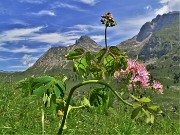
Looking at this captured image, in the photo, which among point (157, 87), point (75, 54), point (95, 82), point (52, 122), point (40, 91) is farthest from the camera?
point (52, 122)

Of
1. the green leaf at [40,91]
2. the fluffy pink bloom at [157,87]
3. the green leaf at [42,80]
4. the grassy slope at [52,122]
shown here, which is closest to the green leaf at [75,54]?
the green leaf at [42,80]

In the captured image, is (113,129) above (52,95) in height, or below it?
below

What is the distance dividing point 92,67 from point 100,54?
187 mm

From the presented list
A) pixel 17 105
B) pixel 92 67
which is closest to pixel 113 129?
pixel 17 105

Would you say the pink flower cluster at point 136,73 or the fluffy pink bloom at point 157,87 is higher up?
the pink flower cluster at point 136,73

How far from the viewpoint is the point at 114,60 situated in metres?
3.00

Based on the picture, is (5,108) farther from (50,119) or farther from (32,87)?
(32,87)

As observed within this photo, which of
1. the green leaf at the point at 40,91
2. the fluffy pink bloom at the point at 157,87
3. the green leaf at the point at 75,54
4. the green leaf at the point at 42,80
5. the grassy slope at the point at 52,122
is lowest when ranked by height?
the grassy slope at the point at 52,122

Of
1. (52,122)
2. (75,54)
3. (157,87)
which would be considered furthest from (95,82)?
(52,122)

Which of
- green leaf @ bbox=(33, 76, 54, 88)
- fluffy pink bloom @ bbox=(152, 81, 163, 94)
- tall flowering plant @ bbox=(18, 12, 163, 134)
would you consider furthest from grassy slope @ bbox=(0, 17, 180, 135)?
green leaf @ bbox=(33, 76, 54, 88)

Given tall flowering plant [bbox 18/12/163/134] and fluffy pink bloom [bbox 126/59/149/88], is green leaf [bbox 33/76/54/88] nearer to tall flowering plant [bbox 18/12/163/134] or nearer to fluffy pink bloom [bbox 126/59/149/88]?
tall flowering plant [bbox 18/12/163/134]

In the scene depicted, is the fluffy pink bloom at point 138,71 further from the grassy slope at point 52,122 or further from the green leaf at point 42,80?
the green leaf at point 42,80

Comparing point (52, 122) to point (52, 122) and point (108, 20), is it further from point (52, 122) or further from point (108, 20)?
point (108, 20)

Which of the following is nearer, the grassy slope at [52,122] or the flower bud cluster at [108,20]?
the flower bud cluster at [108,20]
